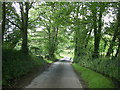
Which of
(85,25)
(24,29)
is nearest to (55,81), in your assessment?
(85,25)

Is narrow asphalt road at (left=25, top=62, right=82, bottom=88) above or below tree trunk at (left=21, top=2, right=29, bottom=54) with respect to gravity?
below

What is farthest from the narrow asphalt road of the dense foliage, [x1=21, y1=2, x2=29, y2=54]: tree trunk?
[x1=21, y1=2, x2=29, y2=54]: tree trunk

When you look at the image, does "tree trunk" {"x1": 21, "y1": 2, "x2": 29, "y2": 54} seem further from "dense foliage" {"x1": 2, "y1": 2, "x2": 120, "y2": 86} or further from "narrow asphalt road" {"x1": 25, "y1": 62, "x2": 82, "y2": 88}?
"narrow asphalt road" {"x1": 25, "y1": 62, "x2": 82, "y2": 88}

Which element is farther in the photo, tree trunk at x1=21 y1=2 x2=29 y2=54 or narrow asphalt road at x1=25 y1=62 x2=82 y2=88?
tree trunk at x1=21 y1=2 x2=29 y2=54

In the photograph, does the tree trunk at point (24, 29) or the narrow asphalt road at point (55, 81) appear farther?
the tree trunk at point (24, 29)

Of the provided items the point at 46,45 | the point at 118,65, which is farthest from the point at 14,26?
the point at 46,45

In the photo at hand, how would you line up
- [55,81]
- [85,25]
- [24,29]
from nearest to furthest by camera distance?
[55,81]
[85,25]
[24,29]

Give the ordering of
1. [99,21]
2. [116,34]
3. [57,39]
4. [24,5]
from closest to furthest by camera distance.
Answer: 1. [116,34]
2. [99,21]
3. [24,5]
4. [57,39]

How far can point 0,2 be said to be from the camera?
10422mm

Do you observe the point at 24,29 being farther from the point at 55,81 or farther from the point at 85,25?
the point at 55,81

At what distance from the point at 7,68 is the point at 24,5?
1047cm

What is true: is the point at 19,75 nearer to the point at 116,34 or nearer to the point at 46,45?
the point at 116,34

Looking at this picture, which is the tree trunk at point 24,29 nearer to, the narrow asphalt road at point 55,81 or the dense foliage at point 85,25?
the dense foliage at point 85,25

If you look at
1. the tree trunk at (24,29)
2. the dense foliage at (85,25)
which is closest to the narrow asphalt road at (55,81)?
the dense foliage at (85,25)
